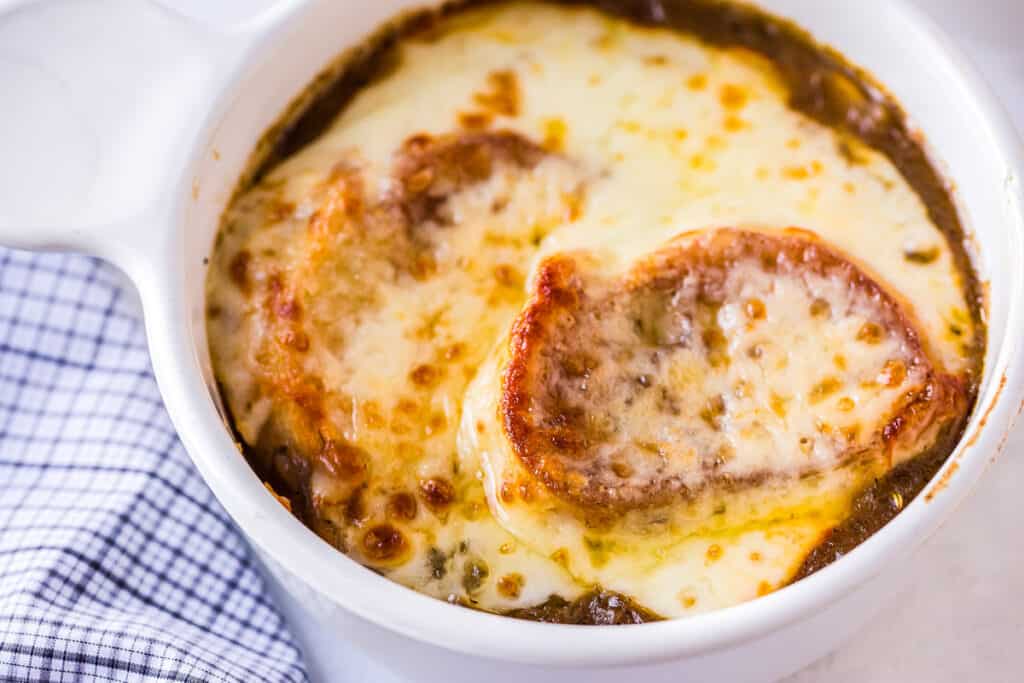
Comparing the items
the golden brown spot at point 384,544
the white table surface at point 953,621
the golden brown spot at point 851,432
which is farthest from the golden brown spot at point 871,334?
the golden brown spot at point 384,544

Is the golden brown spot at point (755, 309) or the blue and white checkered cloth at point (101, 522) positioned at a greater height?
the golden brown spot at point (755, 309)

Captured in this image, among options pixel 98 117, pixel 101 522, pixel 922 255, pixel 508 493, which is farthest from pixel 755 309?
pixel 101 522

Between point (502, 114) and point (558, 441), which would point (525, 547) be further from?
point (502, 114)

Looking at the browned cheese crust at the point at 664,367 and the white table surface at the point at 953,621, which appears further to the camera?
the white table surface at the point at 953,621

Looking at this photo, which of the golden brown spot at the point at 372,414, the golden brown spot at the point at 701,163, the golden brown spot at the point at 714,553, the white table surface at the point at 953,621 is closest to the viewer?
the golden brown spot at the point at 714,553

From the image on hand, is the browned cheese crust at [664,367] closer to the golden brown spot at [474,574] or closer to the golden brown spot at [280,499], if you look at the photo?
the golden brown spot at [474,574]

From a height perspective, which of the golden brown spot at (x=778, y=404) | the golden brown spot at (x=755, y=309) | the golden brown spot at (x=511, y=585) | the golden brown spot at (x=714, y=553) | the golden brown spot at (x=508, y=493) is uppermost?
the golden brown spot at (x=755, y=309)

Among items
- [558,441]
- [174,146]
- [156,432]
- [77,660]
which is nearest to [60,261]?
[156,432]

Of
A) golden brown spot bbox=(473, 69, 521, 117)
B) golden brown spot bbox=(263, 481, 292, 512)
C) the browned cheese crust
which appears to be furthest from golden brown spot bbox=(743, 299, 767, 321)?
golden brown spot bbox=(263, 481, 292, 512)

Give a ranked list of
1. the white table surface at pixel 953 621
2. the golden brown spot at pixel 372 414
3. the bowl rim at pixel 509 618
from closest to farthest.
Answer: the bowl rim at pixel 509 618
the golden brown spot at pixel 372 414
the white table surface at pixel 953 621
